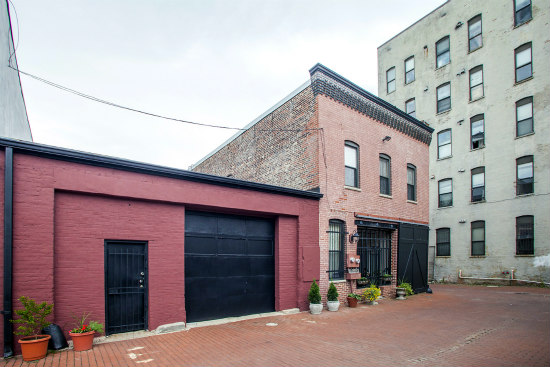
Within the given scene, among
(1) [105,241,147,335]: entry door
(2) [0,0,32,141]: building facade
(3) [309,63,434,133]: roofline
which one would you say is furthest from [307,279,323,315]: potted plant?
(2) [0,0,32,141]: building facade

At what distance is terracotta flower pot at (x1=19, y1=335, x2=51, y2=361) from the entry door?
1510 millimetres

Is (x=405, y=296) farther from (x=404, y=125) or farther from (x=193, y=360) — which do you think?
A: (x=193, y=360)

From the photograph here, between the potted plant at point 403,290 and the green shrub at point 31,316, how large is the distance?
1226cm

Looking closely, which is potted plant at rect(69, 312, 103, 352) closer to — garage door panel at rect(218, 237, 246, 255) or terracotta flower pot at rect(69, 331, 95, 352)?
terracotta flower pot at rect(69, 331, 95, 352)

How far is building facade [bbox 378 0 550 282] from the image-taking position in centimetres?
1894

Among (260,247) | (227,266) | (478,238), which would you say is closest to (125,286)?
(227,266)

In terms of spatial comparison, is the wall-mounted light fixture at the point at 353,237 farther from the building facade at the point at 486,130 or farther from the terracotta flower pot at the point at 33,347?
the building facade at the point at 486,130

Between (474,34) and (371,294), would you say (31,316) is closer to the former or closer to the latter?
(371,294)

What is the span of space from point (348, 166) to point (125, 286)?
8.74 meters

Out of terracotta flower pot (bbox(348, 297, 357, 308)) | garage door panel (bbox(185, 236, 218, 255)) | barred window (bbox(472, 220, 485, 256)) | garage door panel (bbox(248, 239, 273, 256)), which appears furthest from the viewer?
barred window (bbox(472, 220, 485, 256))

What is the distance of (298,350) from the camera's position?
6730 millimetres

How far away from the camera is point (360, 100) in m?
13.5

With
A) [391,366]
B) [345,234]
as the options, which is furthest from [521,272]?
[391,366]

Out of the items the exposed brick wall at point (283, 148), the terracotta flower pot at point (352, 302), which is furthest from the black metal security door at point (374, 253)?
the exposed brick wall at point (283, 148)
